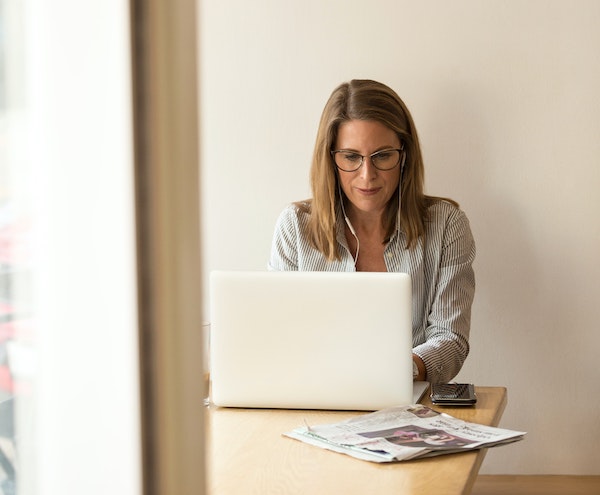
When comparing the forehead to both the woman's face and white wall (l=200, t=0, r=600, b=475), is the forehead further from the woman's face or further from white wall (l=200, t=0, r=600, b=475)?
white wall (l=200, t=0, r=600, b=475)

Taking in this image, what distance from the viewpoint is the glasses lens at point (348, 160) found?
2395 millimetres

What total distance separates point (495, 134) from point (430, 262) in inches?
20.4

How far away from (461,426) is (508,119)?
1.33m

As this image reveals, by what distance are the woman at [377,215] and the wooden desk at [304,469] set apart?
0.73 metres

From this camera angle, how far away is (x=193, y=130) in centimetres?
44

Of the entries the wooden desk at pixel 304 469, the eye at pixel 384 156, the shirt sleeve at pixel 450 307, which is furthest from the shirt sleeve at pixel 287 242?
the wooden desk at pixel 304 469

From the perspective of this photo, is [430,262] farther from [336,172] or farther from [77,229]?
[77,229]

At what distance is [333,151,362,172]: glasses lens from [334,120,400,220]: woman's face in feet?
0.04

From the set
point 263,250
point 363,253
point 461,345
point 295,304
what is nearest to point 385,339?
point 295,304

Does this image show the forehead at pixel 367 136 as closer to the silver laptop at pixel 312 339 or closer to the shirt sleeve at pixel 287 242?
the shirt sleeve at pixel 287 242

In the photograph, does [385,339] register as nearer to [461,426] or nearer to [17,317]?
[461,426]

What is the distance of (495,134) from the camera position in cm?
263

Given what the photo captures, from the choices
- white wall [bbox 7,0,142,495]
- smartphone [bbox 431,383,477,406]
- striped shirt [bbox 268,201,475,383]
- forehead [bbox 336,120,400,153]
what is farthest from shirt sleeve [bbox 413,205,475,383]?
white wall [bbox 7,0,142,495]

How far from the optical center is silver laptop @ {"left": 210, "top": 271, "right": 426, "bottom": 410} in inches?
65.6
